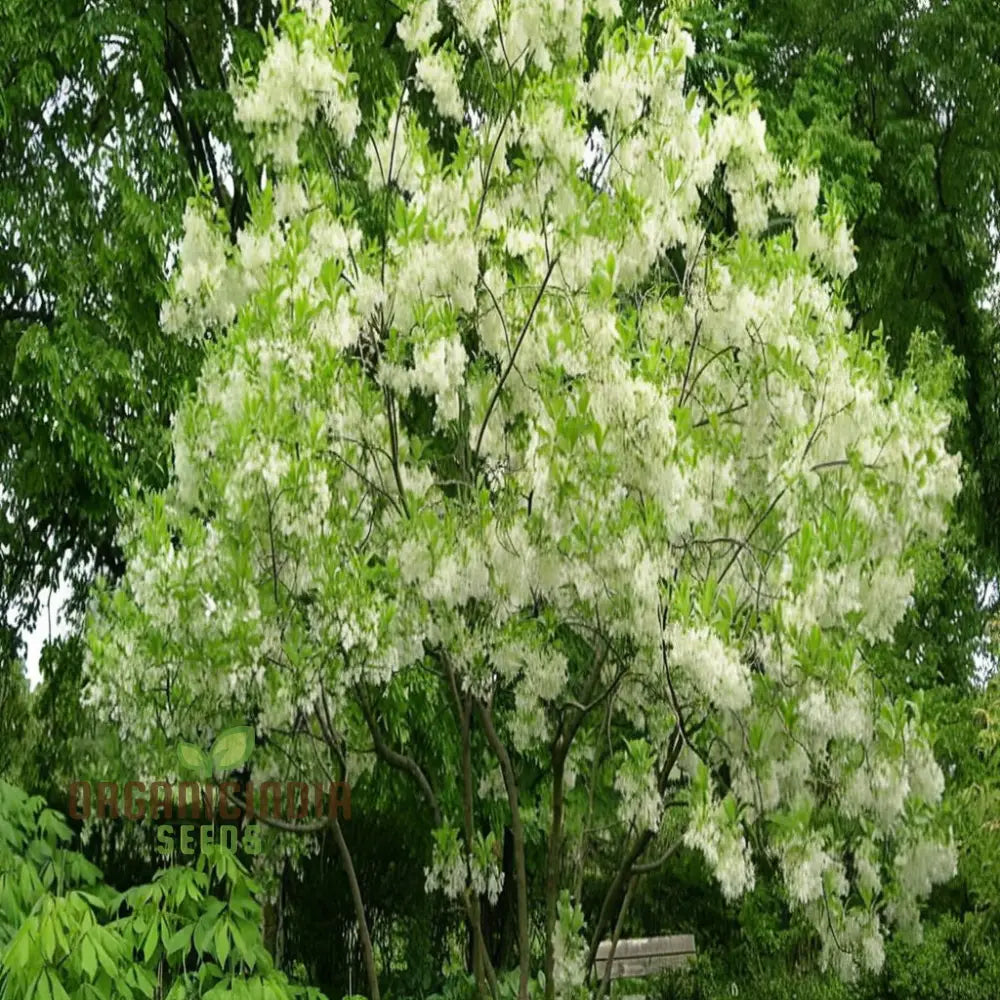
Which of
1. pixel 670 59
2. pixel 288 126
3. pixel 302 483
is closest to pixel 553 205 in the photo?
pixel 670 59

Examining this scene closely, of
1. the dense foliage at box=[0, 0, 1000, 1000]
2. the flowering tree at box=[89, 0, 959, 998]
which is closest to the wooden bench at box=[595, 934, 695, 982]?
the dense foliage at box=[0, 0, 1000, 1000]

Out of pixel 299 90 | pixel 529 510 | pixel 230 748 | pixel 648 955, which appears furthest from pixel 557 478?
pixel 648 955

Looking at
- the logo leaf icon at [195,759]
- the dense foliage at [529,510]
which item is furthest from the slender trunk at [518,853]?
the logo leaf icon at [195,759]

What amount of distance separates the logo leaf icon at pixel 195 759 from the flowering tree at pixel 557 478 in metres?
0.17

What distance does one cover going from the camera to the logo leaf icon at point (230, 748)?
556cm

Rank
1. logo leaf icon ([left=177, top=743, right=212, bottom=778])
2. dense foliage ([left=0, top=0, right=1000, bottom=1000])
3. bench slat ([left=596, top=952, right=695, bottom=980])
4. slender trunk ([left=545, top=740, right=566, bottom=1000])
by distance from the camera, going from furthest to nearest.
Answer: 1. bench slat ([left=596, top=952, right=695, bottom=980])
2. slender trunk ([left=545, top=740, right=566, bottom=1000])
3. logo leaf icon ([left=177, top=743, right=212, bottom=778])
4. dense foliage ([left=0, top=0, right=1000, bottom=1000])

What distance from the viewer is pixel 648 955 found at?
986 cm

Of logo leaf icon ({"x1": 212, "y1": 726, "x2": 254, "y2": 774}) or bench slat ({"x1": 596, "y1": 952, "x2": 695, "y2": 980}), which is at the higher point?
logo leaf icon ({"x1": 212, "y1": 726, "x2": 254, "y2": 774})

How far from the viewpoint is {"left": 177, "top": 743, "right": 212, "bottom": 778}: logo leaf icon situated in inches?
216

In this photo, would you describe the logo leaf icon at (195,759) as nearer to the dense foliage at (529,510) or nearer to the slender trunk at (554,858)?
the dense foliage at (529,510)

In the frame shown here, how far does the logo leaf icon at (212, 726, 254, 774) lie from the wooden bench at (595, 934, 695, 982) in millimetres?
4544

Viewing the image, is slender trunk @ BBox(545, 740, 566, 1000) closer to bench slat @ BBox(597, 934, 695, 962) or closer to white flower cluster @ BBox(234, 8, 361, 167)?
white flower cluster @ BBox(234, 8, 361, 167)

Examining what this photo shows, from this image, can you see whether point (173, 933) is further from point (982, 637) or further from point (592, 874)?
point (982, 637)

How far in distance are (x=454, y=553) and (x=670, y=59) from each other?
2.16 metres
